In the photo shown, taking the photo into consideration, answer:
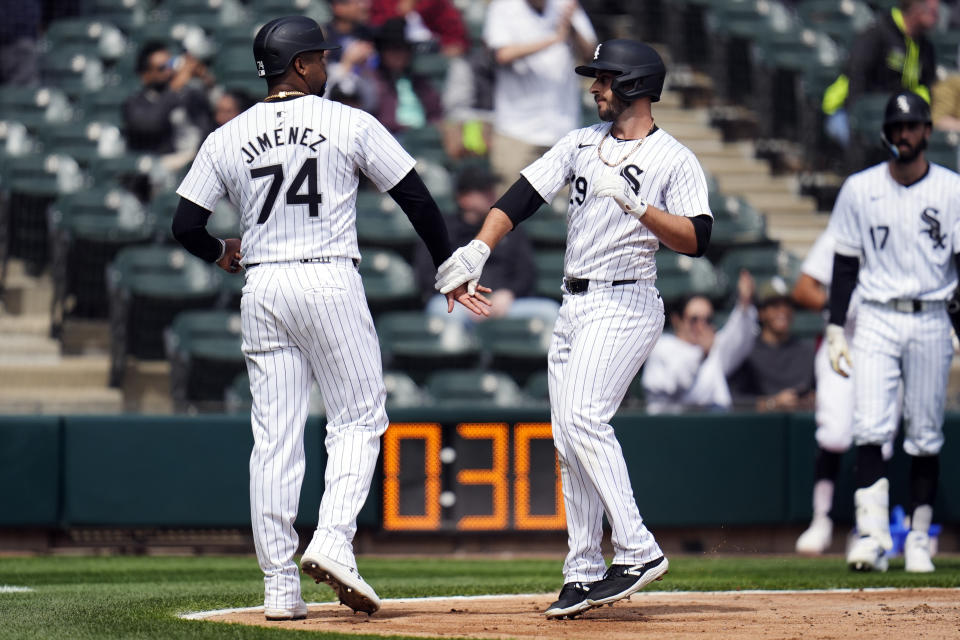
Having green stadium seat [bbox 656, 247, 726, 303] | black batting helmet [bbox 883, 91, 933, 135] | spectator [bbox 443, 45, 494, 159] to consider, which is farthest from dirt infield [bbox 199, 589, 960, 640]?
spectator [bbox 443, 45, 494, 159]

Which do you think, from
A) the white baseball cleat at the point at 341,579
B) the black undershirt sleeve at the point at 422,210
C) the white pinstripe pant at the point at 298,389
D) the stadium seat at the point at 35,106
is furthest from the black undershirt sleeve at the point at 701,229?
the stadium seat at the point at 35,106

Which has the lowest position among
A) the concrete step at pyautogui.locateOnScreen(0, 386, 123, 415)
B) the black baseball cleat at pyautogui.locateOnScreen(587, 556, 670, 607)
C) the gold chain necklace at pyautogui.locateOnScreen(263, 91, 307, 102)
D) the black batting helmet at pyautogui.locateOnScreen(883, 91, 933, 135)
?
the black baseball cleat at pyautogui.locateOnScreen(587, 556, 670, 607)

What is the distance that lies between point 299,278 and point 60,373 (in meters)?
5.10

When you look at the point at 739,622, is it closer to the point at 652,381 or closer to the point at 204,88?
the point at 652,381

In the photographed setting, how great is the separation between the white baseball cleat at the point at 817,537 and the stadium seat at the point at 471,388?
5.97ft

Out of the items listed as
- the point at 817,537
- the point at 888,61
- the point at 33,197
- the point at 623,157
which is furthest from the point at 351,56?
the point at 623,157

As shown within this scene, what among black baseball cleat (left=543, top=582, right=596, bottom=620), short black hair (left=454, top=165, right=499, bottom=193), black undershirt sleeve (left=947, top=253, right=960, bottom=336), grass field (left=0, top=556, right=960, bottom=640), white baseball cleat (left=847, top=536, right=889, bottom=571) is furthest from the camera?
short black hair (left=454, top=165, right=499, bottom=193)

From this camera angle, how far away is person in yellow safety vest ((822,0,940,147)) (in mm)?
11516

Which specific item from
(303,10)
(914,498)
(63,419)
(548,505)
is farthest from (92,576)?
(303,10)

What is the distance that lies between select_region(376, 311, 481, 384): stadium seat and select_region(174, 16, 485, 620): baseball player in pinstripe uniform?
14.2 ft

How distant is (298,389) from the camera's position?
4.90 m

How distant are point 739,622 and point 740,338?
4484 mm

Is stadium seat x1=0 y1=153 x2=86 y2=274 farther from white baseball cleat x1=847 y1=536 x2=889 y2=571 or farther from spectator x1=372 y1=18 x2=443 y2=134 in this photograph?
white baseball cleat x1=847 y1=536 x2=889 y2=571

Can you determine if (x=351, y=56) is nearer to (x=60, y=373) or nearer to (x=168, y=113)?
(x=168, y=113)
